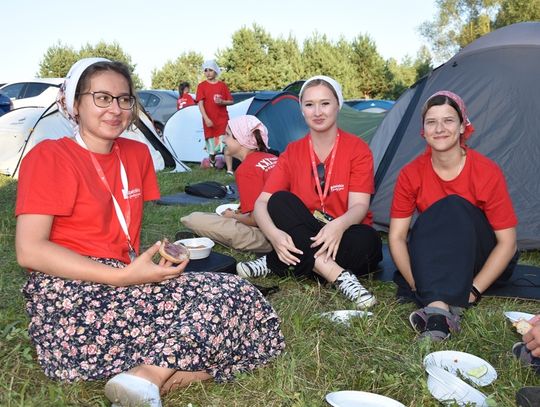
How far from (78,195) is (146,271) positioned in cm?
44

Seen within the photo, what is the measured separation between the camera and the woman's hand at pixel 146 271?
1.96 m

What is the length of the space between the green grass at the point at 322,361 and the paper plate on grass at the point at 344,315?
4 centimetres

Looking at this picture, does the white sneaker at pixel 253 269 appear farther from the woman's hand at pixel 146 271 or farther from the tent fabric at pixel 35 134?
the tent fabric at pixel 35 134

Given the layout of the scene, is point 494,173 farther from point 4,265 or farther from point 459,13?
point 459,13

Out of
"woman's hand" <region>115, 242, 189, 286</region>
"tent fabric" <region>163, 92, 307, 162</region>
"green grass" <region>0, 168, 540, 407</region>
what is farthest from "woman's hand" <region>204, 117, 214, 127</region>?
"woman's hand" <region>115, 242, 189, 286</region>

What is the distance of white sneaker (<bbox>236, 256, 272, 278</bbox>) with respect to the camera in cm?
357

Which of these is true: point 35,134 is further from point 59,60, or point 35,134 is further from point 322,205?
point 59,60

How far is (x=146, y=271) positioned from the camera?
197 centimetres

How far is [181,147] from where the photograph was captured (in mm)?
10672

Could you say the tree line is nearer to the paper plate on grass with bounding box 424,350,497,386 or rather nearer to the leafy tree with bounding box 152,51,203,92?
the leafy tree with bounding box 152,51,203,92

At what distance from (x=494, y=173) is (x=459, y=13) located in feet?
118

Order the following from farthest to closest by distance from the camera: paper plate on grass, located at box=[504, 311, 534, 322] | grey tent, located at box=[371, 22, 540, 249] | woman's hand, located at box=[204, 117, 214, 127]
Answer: woman's hand, located at box=[204, 117, 214, 127] → grey tent, located at box=[371, 22, 540, 249] → paper plate on grass, located at box=[504, 311, 534, 322]

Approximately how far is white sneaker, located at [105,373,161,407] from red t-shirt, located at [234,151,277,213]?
2.27 metres

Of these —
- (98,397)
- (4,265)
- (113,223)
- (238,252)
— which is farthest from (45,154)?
(238,252)
